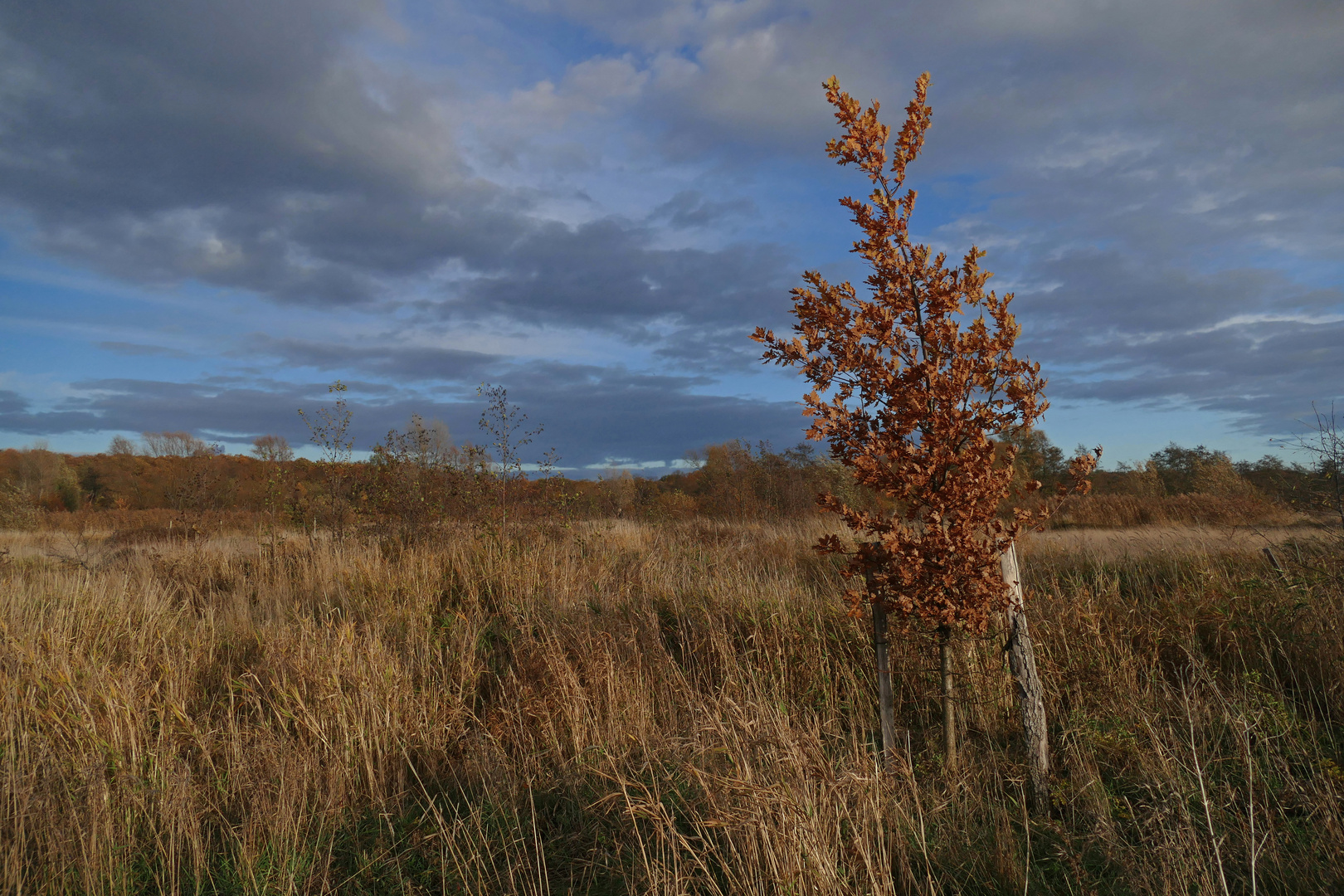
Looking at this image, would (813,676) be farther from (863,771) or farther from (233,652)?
(233,652)

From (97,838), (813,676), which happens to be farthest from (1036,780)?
(97,838)

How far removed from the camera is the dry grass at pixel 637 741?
3115mm

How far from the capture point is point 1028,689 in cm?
403

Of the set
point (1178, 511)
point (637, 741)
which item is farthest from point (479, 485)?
point (1178, 511)

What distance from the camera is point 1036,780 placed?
155 inches

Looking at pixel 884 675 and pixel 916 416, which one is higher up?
pixel 916 416

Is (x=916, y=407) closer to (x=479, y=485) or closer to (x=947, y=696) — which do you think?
(x=947, y=696)

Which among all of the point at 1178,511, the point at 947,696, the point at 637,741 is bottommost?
the point at 637,741

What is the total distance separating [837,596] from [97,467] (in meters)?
46.2

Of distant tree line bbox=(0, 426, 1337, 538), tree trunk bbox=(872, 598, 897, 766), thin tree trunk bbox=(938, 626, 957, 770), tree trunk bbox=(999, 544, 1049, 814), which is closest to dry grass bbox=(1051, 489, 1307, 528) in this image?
distant tree line bbox=(0, 426, 1337, 538)

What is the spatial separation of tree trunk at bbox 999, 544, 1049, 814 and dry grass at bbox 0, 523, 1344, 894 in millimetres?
190

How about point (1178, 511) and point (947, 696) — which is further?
point (1178, 511)

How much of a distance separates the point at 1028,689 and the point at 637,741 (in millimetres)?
2397

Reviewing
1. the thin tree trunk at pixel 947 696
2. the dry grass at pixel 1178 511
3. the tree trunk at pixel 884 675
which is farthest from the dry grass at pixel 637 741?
the dry grass at pixel 1178 511
